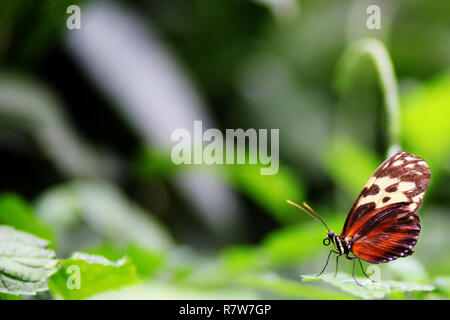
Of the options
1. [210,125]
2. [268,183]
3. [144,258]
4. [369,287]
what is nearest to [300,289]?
[369,287]

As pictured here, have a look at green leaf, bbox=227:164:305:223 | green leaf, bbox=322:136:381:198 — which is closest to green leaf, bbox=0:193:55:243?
green leaf, bbox=227:164:305:223

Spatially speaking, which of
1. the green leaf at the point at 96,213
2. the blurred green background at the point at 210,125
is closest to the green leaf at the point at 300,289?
the blurred green background at the point at 210,125

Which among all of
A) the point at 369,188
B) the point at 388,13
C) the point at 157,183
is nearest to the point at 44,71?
the point at 157,183

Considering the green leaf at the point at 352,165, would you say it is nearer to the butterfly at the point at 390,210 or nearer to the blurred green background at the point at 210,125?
the blurred green background at the point at 210,125

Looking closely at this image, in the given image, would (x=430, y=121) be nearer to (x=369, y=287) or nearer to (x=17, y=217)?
(x=369, y=287)

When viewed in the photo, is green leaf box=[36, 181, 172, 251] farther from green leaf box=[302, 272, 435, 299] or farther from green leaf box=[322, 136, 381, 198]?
green leaf box=[302, 272, 435, 299]

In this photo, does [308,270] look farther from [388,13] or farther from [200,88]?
[388,13]

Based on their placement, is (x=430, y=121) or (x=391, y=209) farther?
(x=430, y=121)
